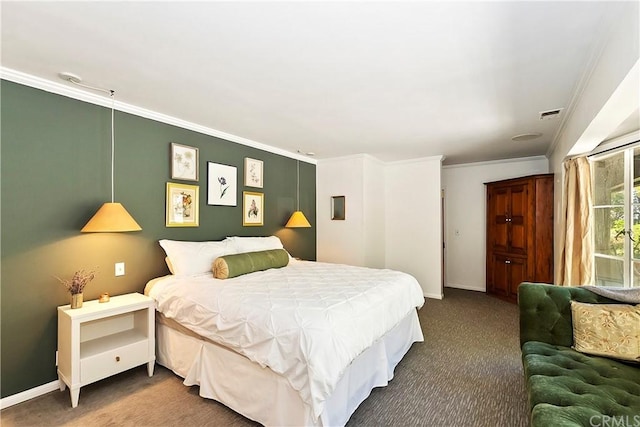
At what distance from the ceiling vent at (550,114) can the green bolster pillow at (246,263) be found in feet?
10.5

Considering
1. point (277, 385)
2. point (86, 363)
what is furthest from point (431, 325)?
point (86, 363)

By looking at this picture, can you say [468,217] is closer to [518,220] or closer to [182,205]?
[518,220]

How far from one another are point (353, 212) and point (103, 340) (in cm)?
363

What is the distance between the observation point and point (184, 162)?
332 cm

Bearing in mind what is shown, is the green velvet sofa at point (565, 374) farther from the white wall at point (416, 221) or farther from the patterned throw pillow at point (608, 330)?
the white wall at point (416, 221)

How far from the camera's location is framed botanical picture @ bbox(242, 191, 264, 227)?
409cm

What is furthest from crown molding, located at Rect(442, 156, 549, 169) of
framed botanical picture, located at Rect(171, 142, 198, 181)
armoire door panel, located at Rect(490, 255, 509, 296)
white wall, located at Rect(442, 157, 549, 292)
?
framed botanical picture, located at Rect(171, 142, 198, 181)

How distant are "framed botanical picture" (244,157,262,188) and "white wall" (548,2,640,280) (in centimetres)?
354

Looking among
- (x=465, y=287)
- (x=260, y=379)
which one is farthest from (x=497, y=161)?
(x=260, y=379)

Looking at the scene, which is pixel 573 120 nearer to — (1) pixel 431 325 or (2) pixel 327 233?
(1) pixel 431 325

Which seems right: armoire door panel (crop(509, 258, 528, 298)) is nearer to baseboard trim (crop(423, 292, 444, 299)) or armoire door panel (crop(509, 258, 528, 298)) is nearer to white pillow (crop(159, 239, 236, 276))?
baseboard trim (crop(423, 292, 444, 299))

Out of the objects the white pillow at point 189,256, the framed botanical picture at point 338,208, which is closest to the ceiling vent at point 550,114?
the framed botanical picture at point 338,208

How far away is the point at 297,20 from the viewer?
1631mm

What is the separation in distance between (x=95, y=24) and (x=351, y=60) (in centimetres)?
153
